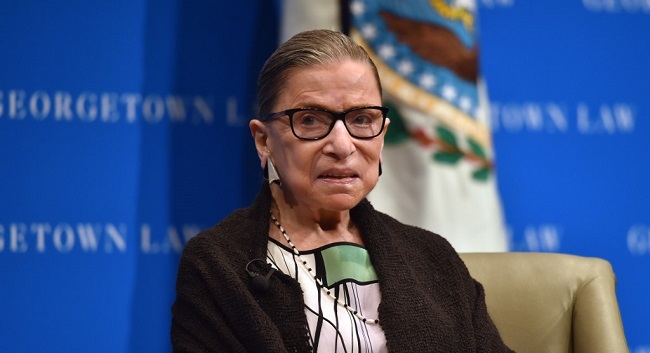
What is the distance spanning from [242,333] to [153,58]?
3.95ft

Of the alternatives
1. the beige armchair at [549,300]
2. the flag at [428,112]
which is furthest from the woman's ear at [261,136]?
the flag at [428,112]

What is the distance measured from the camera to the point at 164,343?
2389 millimetres

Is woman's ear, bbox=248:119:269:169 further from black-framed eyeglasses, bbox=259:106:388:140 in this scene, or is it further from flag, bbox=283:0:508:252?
flag, bbox=283:0:508:252

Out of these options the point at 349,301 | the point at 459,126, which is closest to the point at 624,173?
the point at 459,126

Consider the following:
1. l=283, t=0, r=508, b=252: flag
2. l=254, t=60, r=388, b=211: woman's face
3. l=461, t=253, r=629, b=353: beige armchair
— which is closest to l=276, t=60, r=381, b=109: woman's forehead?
l=254, t=60, r=388, b=211: woman's face

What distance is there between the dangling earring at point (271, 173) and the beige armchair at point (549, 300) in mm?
552

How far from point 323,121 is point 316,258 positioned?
253mm

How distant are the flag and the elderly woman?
28.0 inches

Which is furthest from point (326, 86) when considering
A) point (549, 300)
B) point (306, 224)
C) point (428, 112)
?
point (428, 112)

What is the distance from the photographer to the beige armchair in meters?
1.88

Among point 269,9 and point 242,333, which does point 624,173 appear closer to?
point 269,9

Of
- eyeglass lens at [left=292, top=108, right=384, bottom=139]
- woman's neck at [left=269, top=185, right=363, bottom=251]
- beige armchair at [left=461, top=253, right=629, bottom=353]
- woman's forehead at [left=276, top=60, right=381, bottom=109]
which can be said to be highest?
woman's forehead at [left=276, top=60, right=381, bottom=109]

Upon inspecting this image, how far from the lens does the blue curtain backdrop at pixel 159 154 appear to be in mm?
2361

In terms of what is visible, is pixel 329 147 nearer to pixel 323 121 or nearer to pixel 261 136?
pixel 323 121
